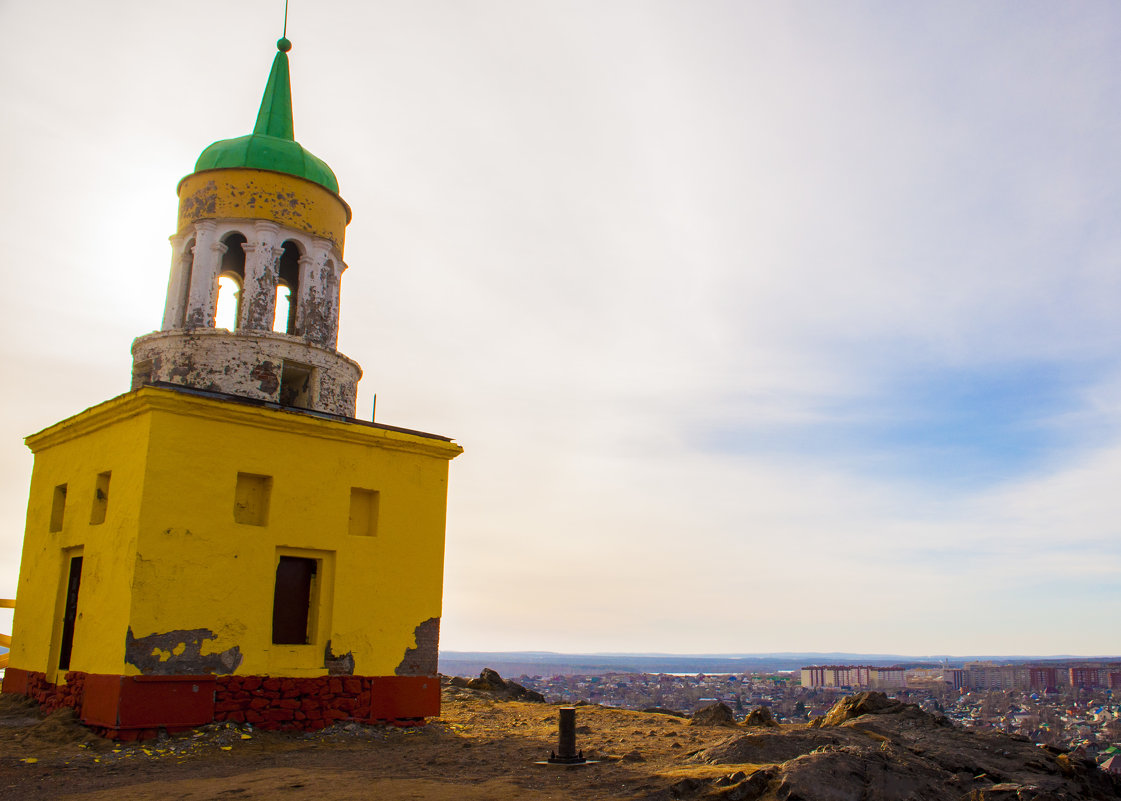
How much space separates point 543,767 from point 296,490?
5503 mm

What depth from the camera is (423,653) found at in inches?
514

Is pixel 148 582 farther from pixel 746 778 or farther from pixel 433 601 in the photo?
pixel 746 778

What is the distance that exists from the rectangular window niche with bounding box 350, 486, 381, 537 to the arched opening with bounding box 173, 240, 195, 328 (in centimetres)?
412

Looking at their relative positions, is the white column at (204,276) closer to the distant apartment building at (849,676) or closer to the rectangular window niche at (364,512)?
the rectangular window niche at (364,512)

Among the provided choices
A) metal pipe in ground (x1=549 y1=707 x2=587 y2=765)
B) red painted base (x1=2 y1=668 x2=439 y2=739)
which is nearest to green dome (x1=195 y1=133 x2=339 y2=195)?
red painted base (x1=2 y1=668 x2=439 y2=739)

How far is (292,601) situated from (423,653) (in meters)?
2.25

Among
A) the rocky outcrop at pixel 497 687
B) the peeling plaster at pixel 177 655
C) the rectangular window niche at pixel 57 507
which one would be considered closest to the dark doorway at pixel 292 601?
the peeling plaster at pixel 177 655

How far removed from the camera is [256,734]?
11.0m

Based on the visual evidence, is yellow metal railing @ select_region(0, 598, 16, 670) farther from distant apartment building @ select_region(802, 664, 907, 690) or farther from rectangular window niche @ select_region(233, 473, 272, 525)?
distant apartment building @ select_region(802, 664, 907, 690)

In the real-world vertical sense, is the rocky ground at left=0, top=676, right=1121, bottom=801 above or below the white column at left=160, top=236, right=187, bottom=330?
below

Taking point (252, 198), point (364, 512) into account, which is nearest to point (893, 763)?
point (364, 512)

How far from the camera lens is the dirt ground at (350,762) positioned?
791 cm

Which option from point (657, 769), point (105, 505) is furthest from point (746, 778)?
point (105, 505)

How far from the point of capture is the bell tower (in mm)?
13086
